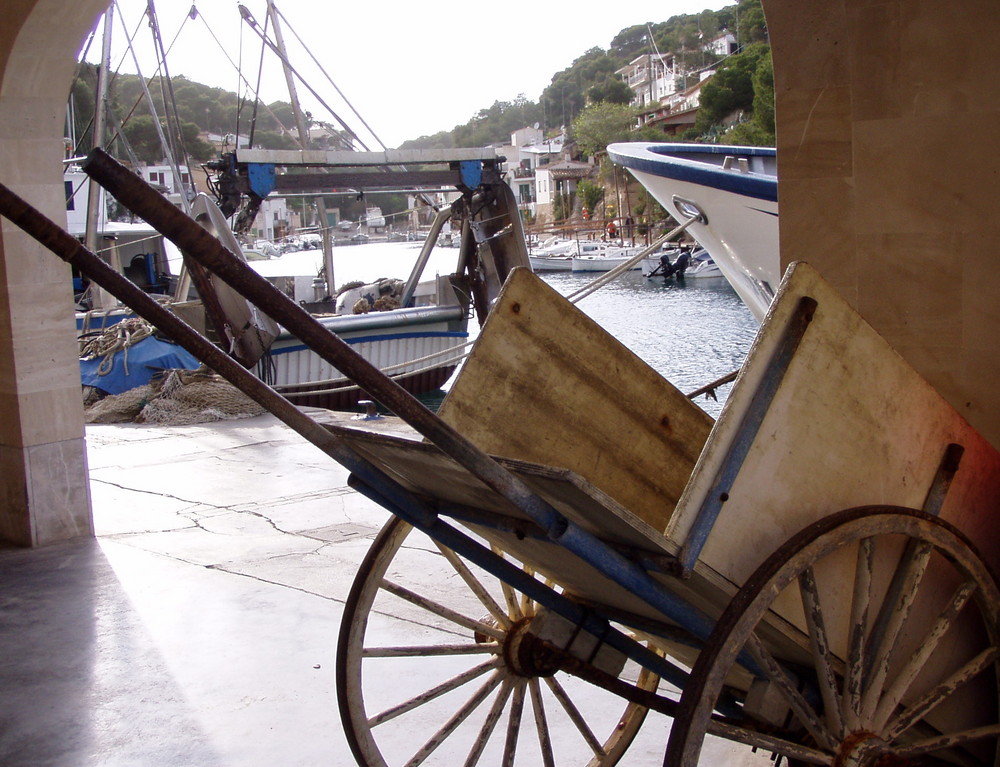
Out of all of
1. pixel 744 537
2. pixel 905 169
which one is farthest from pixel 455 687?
pixel 905 169

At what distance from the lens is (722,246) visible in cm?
963

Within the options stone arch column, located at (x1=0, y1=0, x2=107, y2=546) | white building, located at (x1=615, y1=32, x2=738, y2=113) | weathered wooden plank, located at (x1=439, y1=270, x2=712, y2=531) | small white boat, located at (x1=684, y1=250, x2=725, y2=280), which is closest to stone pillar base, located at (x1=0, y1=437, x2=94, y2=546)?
stone arch column, located at (x1=0, y1=0, x2=107, y2=546)

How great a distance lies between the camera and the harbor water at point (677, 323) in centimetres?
2205

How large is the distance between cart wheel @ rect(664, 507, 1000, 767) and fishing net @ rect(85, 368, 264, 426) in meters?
8.75

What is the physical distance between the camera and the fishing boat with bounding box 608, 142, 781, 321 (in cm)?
855

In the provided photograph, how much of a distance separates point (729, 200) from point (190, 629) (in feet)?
19.4

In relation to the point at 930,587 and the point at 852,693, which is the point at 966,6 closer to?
the point at 930,587

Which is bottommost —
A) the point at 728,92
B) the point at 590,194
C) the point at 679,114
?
the point at 590,194

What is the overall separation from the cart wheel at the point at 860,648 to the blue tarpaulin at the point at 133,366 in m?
10.7

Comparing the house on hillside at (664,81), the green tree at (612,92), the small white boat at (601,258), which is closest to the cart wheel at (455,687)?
the small white boat at (601,258)

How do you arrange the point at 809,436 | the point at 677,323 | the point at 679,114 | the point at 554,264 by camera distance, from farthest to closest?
the point at 679,114, the point at 554,264, the point at 677,323, the point at 809,436

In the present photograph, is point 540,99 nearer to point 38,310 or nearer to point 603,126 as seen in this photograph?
point 603,126

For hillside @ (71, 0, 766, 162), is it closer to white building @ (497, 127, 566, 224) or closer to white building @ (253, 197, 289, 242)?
white building @ (497, 127, 566, 224)

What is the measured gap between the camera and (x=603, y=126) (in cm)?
9100
